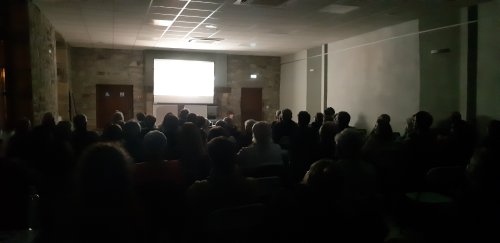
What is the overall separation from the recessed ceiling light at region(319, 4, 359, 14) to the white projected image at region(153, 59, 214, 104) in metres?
7.27

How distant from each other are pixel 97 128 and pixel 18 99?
7.42 m

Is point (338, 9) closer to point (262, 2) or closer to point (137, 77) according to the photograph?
point (262, 2)

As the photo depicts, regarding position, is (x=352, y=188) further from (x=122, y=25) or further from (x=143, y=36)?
(x=143, y=36)

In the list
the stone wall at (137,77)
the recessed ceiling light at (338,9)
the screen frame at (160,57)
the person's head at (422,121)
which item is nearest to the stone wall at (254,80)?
the stone wall at (137,77)

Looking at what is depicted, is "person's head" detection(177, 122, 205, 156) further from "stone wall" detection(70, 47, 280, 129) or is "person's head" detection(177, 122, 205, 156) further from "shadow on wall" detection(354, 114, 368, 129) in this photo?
"stone wall" detection(70, 47, 280, 129)

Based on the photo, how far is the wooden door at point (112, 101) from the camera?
512 inches

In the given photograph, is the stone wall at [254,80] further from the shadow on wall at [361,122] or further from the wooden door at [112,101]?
the shadow on wall at [361,122]

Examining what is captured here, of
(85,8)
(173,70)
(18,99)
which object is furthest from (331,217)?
(173,70)

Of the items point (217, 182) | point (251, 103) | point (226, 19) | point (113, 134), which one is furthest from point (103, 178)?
point (251, 103)

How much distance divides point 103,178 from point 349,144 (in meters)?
1.74

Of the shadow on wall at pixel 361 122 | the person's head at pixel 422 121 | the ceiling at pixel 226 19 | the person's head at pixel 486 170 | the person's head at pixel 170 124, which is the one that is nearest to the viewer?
the person's head at pixel 486 170

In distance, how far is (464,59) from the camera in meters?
6.77

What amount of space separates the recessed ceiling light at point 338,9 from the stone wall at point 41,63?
4.91 metres

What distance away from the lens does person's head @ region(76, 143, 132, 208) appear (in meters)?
1.79
